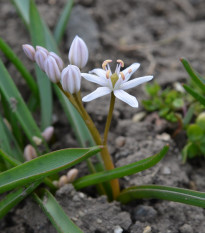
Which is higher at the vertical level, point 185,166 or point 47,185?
point 47,185

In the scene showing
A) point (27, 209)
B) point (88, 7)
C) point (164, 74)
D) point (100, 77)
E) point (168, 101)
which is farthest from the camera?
point (88, 7)

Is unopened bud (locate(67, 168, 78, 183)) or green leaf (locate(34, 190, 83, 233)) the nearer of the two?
green leaf (locate(34, 190, 83, 233))

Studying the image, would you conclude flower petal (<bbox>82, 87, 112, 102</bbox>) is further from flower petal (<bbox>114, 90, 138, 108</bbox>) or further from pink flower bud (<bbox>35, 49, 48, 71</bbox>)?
pink flower bud (<bbox>35, 49, 48, 71</bbox>)

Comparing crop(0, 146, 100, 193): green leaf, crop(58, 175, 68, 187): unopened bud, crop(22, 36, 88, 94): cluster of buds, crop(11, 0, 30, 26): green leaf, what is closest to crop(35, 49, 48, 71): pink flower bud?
crop(22, 36, 88, 94): cluster of buds

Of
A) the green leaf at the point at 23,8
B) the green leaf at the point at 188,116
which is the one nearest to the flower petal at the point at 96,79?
the green leaf at the point at 188,116

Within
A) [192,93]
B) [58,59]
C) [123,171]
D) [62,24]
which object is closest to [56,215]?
[123,171]

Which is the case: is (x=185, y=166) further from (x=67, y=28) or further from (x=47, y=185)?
(x=67, y=28)

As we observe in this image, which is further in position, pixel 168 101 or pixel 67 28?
pixel 67 28

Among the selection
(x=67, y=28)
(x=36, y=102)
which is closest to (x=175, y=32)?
(x=67, y=28)
